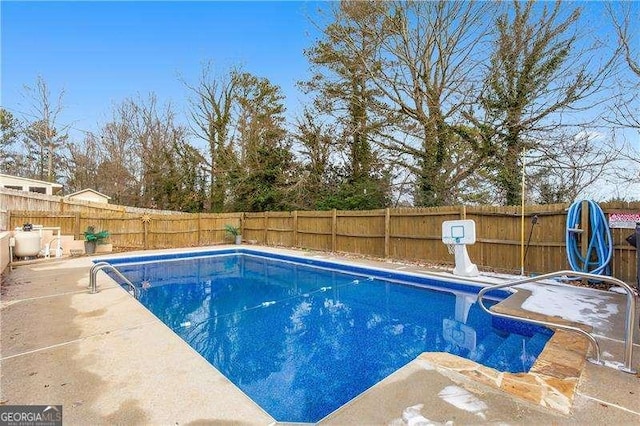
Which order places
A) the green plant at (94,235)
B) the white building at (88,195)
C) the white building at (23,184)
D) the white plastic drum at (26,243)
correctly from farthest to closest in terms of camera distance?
1. the white building at (88,195)
2. the white building at (23,184)
3. the green plant at (94,235)
4. the white plastic drum at (26,243)

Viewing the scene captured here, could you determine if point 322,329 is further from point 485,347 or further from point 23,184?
point 23,184

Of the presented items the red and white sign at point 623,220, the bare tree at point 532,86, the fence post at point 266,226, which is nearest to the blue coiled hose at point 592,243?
the red and white sign at point 623,220

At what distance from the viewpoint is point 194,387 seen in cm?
244

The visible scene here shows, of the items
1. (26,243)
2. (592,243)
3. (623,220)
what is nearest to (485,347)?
(592,243)

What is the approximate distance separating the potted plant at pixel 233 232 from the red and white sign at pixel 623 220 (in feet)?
39.3

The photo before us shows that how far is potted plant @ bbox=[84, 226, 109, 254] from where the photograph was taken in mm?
10289

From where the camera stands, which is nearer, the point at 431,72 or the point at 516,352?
the point at 516,352

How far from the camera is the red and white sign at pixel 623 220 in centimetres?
530

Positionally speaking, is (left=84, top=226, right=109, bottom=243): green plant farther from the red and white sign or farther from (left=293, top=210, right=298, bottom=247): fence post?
the red and white sign

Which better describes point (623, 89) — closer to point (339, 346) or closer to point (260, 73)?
point (339, 346)

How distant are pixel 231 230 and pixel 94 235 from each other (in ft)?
16.1

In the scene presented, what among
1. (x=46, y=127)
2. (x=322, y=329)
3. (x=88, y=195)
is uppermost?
(x=46, y=127)

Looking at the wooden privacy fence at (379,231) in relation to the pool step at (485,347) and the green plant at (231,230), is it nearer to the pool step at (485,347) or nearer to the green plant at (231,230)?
the green plant at (231,230)

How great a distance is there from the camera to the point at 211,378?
8.46 ft
